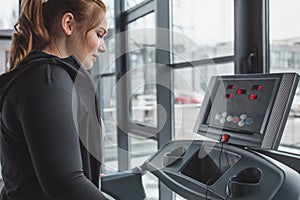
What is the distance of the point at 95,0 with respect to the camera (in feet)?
2.88

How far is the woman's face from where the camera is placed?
89cm

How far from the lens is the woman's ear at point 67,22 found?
2.78 ft

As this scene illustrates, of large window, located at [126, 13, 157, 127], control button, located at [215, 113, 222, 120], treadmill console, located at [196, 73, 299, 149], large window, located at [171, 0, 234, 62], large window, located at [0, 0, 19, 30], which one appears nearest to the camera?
treadmill console, located at [196, 73, 299, 149]

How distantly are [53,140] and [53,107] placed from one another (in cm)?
7

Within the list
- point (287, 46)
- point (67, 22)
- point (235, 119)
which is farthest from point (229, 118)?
point (67, 22)

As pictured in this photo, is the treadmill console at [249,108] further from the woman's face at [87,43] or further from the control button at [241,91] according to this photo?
the woman's face at [87,43]

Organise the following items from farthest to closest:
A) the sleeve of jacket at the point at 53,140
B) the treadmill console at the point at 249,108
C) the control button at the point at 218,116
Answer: the control button at the point at 218,116 < the treadmill console at the point at 249,108 < the sleeve of jacket at the point at 53,140

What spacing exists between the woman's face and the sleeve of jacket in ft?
0.67

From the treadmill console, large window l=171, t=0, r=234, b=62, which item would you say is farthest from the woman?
large window l=171, t=0, r=234, b=62

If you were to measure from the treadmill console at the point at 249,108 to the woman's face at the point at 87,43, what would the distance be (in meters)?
0.59

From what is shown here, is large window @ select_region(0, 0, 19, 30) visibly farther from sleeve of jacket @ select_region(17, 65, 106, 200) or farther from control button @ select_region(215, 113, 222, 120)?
sleeve of jacket @ select_region(17, 65, 106, 200)

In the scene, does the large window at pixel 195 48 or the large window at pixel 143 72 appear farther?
the large window at pixel 143 72

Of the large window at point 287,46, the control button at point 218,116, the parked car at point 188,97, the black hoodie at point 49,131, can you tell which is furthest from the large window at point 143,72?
the black hoodie at point 49,131

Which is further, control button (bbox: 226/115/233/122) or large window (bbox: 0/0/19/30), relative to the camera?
large window (bbox: 0/0/19/30)
